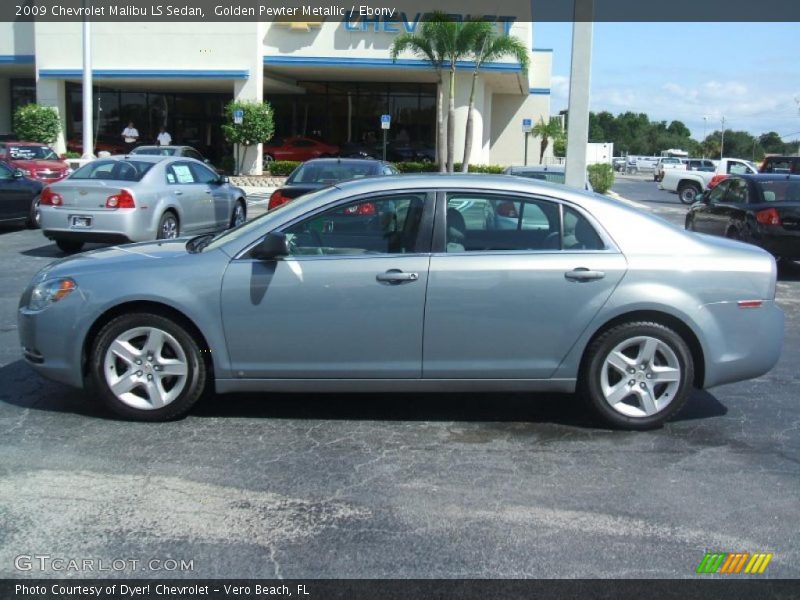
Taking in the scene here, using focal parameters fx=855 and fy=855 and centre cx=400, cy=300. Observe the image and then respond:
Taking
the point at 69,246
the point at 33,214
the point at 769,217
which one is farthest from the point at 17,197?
the point at 769,217

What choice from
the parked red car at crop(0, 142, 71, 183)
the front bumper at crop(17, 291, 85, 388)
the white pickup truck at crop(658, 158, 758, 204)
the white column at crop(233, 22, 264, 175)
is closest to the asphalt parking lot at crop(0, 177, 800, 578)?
the front bumper at crop(17, 291, 85, 388)

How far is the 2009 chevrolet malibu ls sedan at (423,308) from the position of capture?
529 centimetres

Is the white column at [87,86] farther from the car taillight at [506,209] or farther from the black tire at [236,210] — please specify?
the car taillight at [506,209]

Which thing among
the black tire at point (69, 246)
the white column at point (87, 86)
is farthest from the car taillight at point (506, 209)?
the white column at point (87, 86)

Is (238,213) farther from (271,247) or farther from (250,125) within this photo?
(250,125)

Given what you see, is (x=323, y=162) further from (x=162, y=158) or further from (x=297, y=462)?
(x=297, y=462)

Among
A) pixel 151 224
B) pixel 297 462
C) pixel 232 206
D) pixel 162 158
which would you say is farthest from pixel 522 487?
pixel 232 206

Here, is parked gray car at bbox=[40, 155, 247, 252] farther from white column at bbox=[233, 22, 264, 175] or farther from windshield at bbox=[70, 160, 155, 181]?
white column at bbox=[233, 22, 264, 175]

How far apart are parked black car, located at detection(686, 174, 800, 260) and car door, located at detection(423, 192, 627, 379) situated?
25.5 feet

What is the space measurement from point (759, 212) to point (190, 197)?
8.78 metres

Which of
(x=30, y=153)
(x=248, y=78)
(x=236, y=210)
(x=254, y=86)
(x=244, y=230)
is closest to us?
(x=244, y=230)

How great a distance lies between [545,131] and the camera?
47812mm

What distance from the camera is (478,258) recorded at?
5352 millimetres

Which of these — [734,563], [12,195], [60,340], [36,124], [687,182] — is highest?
[36,124]
